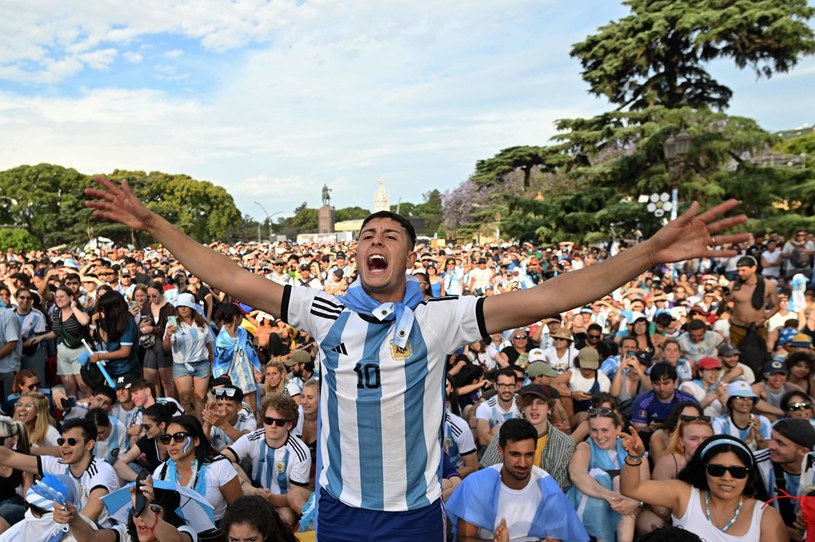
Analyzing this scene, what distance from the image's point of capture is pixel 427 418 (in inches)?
82.3

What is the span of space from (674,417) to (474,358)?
346 centimetres

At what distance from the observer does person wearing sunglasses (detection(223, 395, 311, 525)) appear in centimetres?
465

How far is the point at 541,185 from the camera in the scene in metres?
40.2

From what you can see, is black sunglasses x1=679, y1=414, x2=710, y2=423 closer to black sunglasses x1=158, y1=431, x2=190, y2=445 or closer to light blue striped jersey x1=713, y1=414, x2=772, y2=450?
light blue striped jersey x1=713, y1=414, x2=772, y2=450

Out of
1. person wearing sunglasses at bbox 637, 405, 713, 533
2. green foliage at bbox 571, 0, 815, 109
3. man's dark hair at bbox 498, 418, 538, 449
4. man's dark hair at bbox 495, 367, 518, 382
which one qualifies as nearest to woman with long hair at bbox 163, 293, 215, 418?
man's dark hair at bbox 495, 367, 518, 382

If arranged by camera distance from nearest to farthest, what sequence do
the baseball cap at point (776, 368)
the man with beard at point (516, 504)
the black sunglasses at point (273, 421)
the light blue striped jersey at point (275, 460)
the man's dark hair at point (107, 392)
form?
the man with beard at point (516, 504) → the light blue striped jersey at point (275, 460) → the black sunglasses at point (273, 421) → the man's dark hair at point (107, 392) → the baseball cap at point (776, 368)

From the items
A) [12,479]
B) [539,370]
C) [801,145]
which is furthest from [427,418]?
[801,145]

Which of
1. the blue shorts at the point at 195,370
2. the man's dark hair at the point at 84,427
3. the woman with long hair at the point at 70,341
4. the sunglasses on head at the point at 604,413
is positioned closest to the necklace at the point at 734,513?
the sunglasses on head at the point at 604,413

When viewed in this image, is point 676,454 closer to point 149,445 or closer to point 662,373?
point 662,373

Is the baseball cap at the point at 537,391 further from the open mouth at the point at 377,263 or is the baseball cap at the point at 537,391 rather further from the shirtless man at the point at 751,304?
the shirtless man at the point at 751,304

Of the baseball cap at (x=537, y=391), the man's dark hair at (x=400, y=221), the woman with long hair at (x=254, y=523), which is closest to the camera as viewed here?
the man's dark hair at (x=400, y=221)

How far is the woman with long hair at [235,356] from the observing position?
6.81 m

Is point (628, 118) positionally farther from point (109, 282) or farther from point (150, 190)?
point (150, 190)

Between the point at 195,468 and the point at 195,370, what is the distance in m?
2.98
